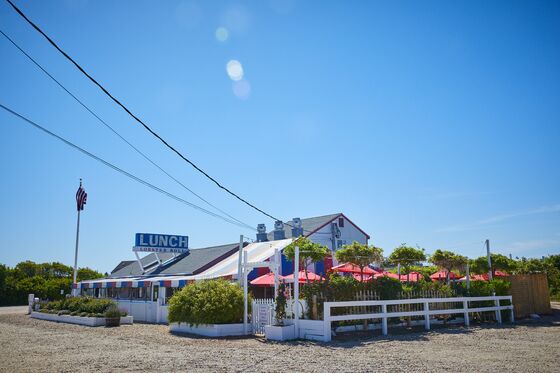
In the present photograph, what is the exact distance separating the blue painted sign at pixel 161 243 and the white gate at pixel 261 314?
723 inches

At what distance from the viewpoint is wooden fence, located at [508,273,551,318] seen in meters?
20.8

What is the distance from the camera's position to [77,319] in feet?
68.7

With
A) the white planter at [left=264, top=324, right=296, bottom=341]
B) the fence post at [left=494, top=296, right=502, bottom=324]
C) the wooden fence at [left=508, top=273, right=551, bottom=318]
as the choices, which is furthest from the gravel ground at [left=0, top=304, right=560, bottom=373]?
the wooden fence at [left=508, top=273, right=551, bottom=318]

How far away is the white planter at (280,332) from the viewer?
13.3 m

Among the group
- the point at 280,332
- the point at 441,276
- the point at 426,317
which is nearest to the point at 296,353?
the point at 280,332

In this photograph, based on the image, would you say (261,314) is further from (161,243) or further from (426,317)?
(161,243)

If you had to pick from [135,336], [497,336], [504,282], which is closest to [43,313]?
[135,336]

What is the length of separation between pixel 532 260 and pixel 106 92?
34564 mm

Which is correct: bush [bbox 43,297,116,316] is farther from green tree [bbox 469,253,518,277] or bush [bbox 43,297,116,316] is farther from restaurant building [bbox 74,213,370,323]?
green tree [bbox 469,253,518,277]

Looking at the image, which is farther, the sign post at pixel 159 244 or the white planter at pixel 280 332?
the sign post at pixel 159 244

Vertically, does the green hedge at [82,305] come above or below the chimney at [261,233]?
below

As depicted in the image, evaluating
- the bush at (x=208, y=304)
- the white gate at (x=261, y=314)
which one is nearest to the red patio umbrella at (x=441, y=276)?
the white gate at (x=261, y=314)

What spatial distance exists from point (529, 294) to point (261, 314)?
14.8 metres

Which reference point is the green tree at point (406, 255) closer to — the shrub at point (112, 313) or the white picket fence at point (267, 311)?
the white picket fence at point (267, 311)
